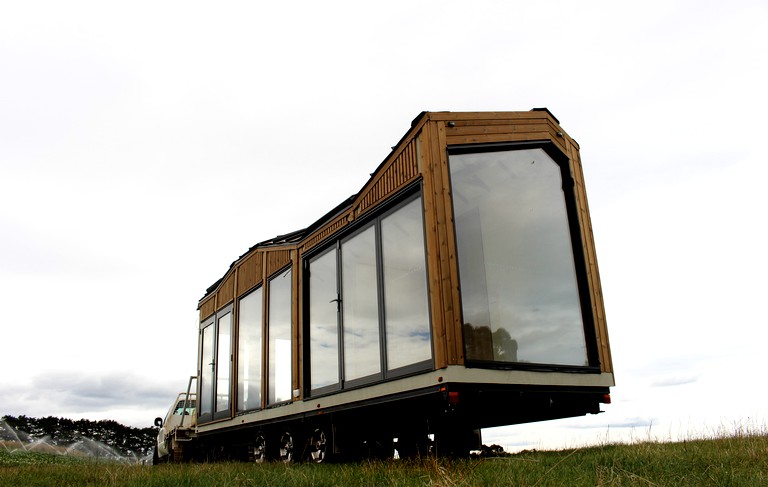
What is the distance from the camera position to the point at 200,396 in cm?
1334

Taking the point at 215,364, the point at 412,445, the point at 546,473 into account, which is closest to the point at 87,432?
the point at 215,364

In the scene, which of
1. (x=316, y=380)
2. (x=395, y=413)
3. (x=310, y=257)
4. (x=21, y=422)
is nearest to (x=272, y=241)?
(x=310, y=257)

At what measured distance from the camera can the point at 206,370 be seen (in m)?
13.2

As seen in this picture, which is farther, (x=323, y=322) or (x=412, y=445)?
(x=323, y=322)

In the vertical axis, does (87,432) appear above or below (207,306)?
below

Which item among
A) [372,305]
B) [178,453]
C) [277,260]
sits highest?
[277,260]

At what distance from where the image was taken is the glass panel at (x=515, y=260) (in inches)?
261

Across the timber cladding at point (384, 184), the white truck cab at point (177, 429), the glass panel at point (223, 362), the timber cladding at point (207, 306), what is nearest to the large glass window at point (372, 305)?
the timber cladding at point (384, 184)

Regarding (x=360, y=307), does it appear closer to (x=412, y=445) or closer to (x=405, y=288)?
(x=405, y=288)

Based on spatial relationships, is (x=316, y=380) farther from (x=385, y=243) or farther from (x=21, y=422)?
(x=21, y=422)

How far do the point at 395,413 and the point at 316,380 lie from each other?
1.65m

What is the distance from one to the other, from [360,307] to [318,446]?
231 cm

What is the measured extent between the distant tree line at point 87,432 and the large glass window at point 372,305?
20.6 m

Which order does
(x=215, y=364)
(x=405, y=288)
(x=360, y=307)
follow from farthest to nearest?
(x=215, y=364) < (x=360, y=307) < (x=405, y=288)
